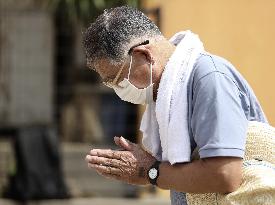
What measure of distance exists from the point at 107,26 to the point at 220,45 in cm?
405

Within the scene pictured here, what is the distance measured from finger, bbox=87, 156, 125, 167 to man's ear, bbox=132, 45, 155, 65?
1.03 feet

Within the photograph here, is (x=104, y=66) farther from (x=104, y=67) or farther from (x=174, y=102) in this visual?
(x=174, y=102)

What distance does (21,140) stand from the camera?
837 cm

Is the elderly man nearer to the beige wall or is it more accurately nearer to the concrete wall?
the beige wall

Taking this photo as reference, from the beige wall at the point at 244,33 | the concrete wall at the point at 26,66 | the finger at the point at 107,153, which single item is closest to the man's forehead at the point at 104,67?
the finger at the point at 107,153

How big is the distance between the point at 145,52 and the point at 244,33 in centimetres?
373

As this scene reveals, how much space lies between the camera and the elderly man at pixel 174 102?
2.21 metres

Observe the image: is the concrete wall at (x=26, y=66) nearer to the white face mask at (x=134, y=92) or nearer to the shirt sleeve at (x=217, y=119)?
the white face mask at (x=134, y=92)

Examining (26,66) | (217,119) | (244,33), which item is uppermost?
(217,119)

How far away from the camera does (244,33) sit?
19.7ft

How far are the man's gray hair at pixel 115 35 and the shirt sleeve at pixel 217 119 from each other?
253 mm

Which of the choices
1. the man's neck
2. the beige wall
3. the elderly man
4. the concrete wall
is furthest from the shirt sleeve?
the concrete wall

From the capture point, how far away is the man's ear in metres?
2.36

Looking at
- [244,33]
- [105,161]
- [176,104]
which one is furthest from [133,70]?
[244,33]
